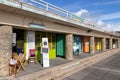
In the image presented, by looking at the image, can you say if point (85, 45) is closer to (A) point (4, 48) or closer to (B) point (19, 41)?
(B) point (19, 41)

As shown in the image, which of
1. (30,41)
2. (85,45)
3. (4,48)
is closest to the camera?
(4,48)

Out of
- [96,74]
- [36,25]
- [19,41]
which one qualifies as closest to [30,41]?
[19,41]

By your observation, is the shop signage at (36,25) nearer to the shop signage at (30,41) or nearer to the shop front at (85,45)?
the shop signage at (30,41)

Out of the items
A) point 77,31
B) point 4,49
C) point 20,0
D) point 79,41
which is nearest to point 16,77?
point 4,49

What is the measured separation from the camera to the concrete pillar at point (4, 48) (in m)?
9.62

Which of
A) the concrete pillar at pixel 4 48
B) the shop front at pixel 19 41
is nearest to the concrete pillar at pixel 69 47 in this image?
the shop front at pixel 19 41

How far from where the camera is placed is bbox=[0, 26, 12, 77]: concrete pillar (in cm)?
962

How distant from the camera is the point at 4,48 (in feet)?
32.0

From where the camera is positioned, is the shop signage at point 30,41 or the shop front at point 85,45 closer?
the shop signage at point 30,41

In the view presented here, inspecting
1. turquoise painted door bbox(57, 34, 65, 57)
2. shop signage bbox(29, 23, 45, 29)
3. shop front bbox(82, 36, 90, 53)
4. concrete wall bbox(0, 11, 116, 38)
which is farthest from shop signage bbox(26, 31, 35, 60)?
shop front bbox(82, 36, 90, 53)

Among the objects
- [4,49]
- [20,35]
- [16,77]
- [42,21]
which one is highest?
[42,21]

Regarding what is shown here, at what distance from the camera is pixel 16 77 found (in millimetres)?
9539

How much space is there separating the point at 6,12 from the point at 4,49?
207cm

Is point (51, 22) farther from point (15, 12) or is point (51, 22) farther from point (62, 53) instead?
point (62, 53)
